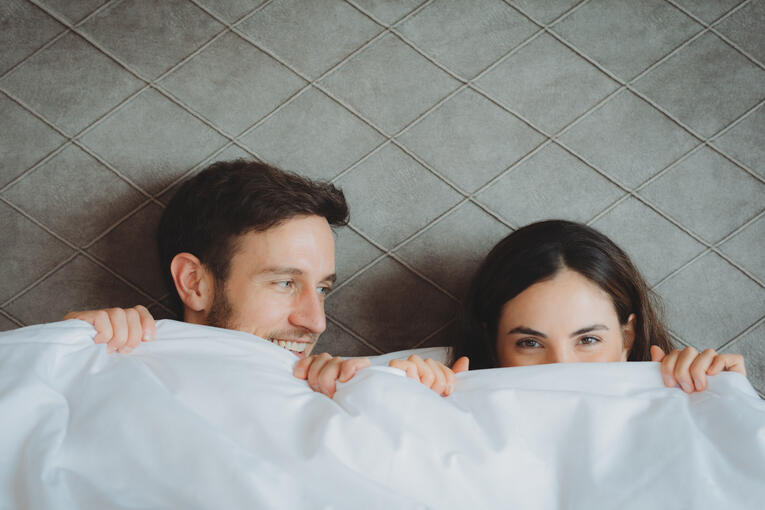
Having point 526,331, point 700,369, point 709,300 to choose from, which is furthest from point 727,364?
point 709,300

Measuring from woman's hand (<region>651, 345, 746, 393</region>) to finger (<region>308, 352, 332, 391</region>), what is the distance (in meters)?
0.59

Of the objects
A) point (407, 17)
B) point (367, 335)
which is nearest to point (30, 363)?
point (367, 335)

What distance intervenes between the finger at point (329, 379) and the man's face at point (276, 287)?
28 centimetres

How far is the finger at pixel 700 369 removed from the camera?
40.3 inches

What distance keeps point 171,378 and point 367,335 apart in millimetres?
631

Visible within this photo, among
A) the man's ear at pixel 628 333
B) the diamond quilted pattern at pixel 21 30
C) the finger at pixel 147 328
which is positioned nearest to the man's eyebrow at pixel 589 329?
the man's ear at pixel 628 333

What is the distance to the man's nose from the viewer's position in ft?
4.21

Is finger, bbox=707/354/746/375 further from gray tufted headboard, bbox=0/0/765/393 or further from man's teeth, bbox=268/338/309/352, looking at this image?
man's teeth, bbox=268/338/309/352

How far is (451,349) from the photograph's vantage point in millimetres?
1435

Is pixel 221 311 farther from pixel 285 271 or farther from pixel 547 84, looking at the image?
pixel 547 84

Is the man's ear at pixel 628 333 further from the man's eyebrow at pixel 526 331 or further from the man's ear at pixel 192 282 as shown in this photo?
the man's ear at pixel 192 282

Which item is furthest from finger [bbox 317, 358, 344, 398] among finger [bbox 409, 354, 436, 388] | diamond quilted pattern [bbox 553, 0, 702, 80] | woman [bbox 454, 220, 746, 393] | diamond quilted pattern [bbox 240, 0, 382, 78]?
diamond quilted pattern [bbox 553, 0, 702, 80]

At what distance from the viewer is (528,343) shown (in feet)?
4.07

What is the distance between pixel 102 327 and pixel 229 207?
393mm
